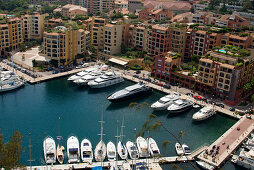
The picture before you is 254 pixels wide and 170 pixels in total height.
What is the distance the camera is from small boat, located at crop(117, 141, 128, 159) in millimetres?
62256

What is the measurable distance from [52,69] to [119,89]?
2444 centimetres

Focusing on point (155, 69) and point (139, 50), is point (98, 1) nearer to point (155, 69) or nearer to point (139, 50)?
point (139, 50)

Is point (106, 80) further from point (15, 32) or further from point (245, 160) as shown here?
point (245, 160)

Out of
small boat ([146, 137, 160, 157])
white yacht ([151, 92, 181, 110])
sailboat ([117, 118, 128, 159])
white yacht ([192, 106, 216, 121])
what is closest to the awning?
white yacht ([151, 92, 181, 110])

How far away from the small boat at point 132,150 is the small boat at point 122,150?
79 cm

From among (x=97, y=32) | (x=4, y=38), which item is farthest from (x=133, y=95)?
(x=4, y=38)

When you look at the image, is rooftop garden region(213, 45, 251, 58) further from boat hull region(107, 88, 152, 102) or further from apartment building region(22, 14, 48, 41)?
apartment building region(22, 14, 48, 41)

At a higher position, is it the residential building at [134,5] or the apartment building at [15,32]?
the residential building at [134,5]

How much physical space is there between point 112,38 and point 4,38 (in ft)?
120

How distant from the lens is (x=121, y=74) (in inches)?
4070

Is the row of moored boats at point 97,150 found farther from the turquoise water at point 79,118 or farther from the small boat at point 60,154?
the turquoise water at point 79,118

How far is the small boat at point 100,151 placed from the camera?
61.0 m

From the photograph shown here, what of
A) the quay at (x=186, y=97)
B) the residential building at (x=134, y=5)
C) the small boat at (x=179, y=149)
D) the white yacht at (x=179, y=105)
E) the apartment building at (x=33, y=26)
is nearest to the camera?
the small boat at (x=179, y=149)

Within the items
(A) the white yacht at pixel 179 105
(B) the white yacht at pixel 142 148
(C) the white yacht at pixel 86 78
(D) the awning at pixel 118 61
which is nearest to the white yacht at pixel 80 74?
(C) the white yacht at pixel 86 78
